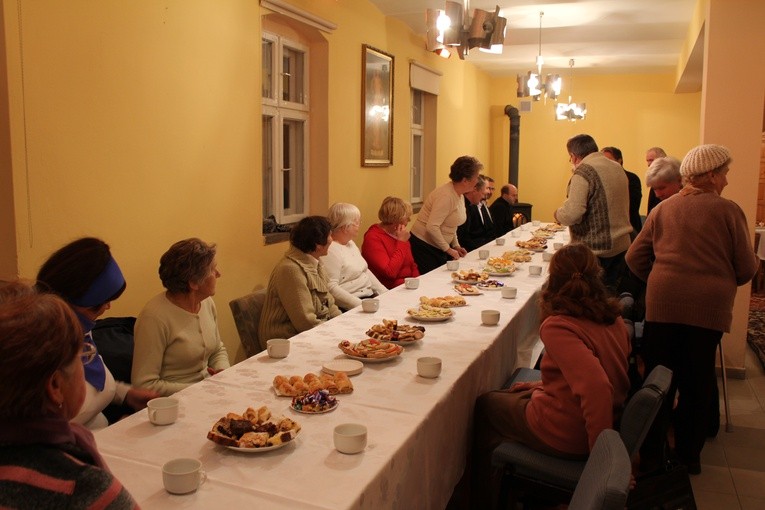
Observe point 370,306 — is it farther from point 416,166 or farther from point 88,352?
point 416,166

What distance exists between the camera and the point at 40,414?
99 centimetres

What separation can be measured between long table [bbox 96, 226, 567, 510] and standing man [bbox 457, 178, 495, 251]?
3582mm

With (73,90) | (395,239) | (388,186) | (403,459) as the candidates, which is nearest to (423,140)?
(388,186)

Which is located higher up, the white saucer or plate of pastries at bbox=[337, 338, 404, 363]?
plate of pastries at bbox=[337, 338, 404, 363]

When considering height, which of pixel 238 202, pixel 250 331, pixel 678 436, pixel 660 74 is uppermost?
pixel 660 74

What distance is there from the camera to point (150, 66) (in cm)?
336

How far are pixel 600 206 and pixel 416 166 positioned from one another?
412cm

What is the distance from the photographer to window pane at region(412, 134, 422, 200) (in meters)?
8.19

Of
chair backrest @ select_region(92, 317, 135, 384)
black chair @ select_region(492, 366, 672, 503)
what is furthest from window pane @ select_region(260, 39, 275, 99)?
black chair @ select_region(492, 366, 672, 503)

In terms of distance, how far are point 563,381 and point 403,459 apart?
738mm

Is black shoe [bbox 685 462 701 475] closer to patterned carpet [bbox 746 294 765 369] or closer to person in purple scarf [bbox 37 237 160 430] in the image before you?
patterned carpet [bbox 746 294 765 369]

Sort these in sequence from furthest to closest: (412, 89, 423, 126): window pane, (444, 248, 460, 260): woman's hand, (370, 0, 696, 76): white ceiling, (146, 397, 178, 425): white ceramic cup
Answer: (412, 89, 423, 126): window pane < (370, 0, 696, 76): white ceiling < (444, 248, 460, 260): woman's hand < (146, 397, 178, 425): white ceramic cup

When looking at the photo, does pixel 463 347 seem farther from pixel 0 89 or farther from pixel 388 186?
pixel 388 186

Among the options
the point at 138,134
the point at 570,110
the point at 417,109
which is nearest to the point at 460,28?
the point at 138,134
